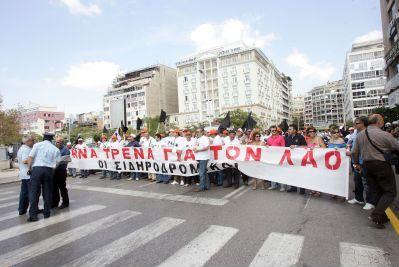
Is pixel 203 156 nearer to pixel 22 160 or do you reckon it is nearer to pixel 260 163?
pixel 260 163

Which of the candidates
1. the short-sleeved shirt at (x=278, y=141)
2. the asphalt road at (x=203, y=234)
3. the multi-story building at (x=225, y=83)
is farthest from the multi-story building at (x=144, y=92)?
the asphalt road at (x=203, y=234)

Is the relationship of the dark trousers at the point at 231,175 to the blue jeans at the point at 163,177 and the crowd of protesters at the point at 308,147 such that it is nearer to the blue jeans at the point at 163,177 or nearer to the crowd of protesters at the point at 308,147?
the crowd of protesters at the point at 308,147

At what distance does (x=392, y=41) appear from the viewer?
1543 inches

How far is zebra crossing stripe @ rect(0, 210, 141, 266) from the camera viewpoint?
4522mm

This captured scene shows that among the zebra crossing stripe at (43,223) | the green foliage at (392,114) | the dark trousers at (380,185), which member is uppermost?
the green foliage at (392,114)

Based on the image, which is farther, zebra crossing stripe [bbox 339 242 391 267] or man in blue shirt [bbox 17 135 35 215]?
man in blue shirt [bbox 17 135 35 215]

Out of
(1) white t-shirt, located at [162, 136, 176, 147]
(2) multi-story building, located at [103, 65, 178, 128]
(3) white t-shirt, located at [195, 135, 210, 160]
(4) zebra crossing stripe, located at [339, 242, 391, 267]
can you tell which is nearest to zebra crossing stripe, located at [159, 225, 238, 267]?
(4) zebra crossing stripe, located at [339, 242, 391, 267]

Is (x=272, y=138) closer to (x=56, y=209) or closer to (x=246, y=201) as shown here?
(x=246, y=201)

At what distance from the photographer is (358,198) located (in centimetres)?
709

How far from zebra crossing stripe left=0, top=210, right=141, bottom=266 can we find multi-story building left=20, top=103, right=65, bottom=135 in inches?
5295

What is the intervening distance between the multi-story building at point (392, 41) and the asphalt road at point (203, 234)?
33306mm

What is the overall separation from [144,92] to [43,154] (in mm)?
98552

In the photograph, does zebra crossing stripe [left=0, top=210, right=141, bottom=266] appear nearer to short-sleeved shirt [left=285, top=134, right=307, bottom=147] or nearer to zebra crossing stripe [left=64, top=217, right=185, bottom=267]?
zebra crossing stripe [left=64, top=217, right=185, bottom=267]

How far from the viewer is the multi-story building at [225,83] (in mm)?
90375
